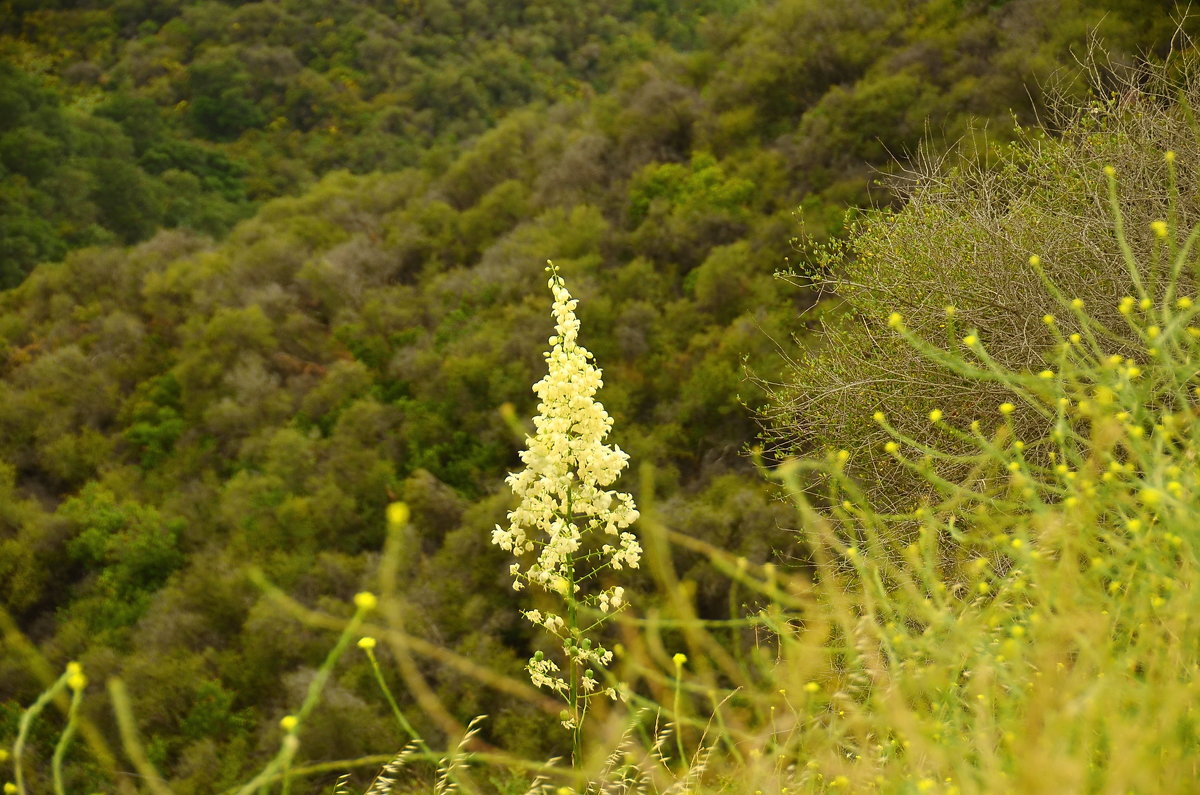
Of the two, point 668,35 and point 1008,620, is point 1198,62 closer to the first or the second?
point 1008,620

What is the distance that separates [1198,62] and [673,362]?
705 centimetres

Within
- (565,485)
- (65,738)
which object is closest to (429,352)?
(565,485)

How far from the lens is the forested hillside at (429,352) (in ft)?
34.9

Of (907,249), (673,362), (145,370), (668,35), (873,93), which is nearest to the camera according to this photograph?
(907,249)

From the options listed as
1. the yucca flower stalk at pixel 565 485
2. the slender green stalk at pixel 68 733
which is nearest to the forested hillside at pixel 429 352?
the yucca flower stalk at pixel 565 485

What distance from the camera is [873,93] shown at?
1426cm

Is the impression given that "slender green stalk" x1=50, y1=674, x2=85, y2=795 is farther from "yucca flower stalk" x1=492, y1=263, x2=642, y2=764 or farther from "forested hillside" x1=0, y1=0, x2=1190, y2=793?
"forested hillside" x1=0, y1=0, x2=1190, y2=793

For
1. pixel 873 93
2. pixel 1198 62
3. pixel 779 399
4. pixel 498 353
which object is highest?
pixel 1198 62

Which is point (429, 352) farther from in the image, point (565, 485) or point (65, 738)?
point (65, 738)

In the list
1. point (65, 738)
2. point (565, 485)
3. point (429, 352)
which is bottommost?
point (429, 352)

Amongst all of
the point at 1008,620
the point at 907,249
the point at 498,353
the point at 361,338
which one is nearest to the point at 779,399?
the point at 907,249

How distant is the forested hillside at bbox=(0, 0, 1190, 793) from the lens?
1062 centimetres

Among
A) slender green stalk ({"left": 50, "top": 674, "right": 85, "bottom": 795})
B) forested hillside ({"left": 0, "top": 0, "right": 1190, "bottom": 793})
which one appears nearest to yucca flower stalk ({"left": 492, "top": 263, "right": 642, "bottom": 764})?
slender green stalk ({"left": 50, "top": 674, "right": 85, "bottom": 795})

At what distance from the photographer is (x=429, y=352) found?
587 inches
